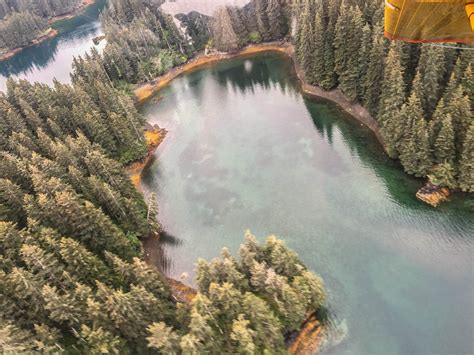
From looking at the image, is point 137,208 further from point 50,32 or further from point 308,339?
point 50,32

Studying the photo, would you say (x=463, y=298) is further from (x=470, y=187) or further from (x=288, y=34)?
(x=288, y=34)

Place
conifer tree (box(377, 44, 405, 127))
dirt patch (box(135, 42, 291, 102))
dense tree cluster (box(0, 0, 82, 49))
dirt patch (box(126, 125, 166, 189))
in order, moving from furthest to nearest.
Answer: dense tree cluster (box(0, 0, 82, 49)) → dirt patch (box(135, 42, 291, 102)) → dirt patch (box(126, 125, 166, 189)) → conifer tree (box(377, 44, 405, 127))

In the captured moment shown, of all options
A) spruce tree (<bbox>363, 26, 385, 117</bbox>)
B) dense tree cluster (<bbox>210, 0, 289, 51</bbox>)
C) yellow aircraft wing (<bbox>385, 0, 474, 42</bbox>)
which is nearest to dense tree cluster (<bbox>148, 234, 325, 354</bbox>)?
yellow aircraft wing (<bbox>385, 0, 474, 42</bbox>)

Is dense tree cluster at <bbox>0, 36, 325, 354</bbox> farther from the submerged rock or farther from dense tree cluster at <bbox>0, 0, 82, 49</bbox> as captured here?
dense tree cluster at <bbox>0, 0, 82, 49</bbox>

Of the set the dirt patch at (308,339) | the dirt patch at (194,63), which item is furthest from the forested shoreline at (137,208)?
the dirt patch at (194,63)

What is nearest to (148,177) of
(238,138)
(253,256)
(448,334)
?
(238,138)

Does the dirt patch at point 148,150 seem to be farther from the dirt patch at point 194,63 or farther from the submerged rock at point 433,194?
the submerged rock at point 433,194
